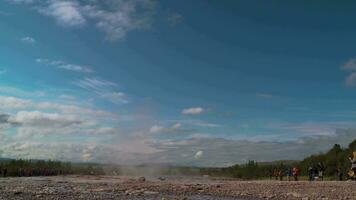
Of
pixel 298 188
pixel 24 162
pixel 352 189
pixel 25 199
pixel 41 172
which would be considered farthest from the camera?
pixel 24 162

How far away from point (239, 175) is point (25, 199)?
5698 inches

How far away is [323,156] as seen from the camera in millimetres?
125000

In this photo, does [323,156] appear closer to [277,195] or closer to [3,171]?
[3,171]

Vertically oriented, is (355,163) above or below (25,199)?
above

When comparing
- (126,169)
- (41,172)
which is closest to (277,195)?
(41,172)

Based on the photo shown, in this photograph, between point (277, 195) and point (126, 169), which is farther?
point (126, 169)

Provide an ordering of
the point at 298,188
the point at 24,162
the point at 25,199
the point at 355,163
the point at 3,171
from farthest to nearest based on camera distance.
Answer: the point at 24,162, the point at 3,171, the point at 355,163, the point at 298,188, the point at 25,199

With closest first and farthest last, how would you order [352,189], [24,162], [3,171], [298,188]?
[352,189], [298,188], [3,171], [24,162]

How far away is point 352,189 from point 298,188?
4.13 meters

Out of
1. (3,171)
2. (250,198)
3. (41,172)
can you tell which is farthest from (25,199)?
(41,172)

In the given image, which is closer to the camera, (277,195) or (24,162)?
(277,195)

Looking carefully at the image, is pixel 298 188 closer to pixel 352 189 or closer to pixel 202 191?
pixel 352 189

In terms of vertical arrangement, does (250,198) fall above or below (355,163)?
below

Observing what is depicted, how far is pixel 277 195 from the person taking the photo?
3269 centimetres
